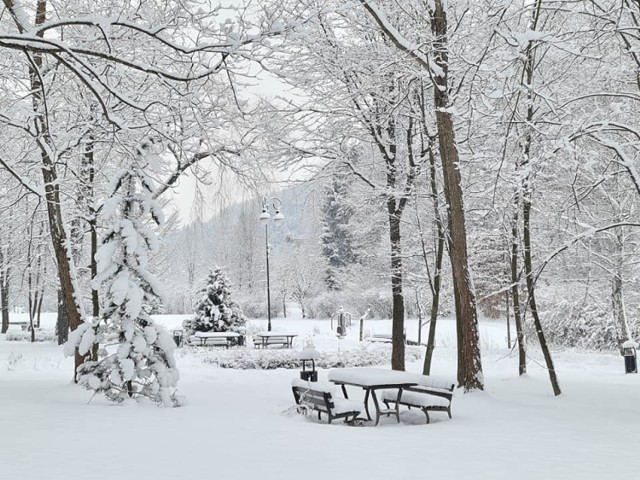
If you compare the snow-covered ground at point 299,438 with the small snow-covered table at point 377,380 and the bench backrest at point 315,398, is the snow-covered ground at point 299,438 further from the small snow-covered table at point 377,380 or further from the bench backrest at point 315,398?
the small snow-covered table at point 377,380

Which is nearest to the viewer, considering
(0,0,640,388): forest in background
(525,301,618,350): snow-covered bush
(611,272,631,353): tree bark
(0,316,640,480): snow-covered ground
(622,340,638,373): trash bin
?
(0,316,640,480): snow-covered ground

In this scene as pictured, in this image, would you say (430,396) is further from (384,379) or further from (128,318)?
(128,318)

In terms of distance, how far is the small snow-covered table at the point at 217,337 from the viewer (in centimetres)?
2230

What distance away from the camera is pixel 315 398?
329 inches

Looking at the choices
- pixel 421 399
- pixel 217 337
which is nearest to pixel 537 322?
pixel 421 399

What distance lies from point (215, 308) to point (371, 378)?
17.8m

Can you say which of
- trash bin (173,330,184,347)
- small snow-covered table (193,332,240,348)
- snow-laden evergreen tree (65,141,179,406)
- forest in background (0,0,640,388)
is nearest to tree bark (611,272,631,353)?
forest in background (0,0,640,388)

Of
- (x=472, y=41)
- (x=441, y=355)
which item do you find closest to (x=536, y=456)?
(x=472, y=41)

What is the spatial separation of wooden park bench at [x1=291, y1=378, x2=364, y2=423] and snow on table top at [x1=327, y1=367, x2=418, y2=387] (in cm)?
33

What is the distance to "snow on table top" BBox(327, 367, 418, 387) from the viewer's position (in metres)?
8.21

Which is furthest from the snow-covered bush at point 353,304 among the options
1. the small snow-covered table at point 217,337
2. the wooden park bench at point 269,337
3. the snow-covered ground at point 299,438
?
the snow-covered ground at point 299,438

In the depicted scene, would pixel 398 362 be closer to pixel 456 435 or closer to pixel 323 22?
pixel 456 435

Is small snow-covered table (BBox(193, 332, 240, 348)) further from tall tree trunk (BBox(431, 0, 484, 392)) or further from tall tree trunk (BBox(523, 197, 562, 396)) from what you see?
tall tree trunk (BBox(523, 197, 562, 396))

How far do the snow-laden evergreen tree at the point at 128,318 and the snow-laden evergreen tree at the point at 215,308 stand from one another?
16.0 meters
